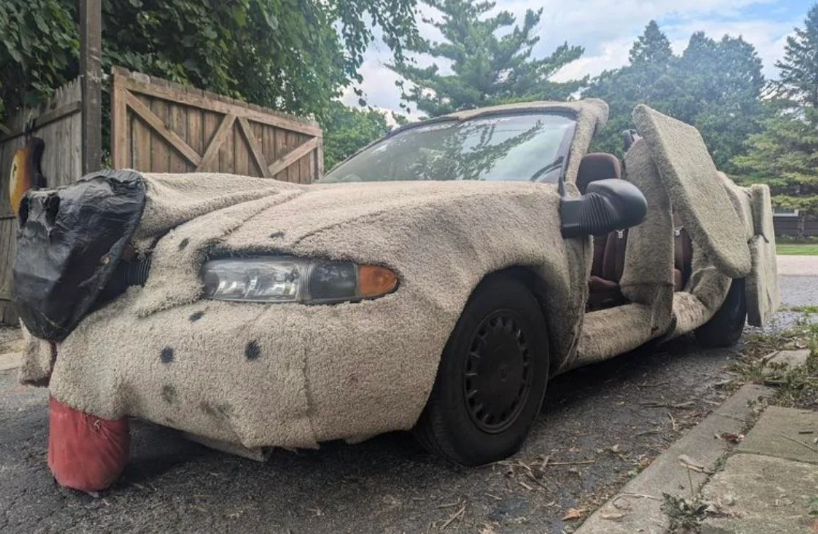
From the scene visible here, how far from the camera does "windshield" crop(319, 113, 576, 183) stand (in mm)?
2766

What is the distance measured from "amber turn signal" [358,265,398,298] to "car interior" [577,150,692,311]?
1888 millimetres

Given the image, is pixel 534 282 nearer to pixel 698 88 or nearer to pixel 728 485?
pixel 728 485

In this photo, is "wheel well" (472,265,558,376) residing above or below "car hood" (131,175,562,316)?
below

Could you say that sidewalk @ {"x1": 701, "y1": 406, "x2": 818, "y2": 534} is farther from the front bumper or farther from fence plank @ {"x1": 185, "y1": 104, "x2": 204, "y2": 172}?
fence plank @ {"x1": 185, "y1": 104, "x2": 204, "y2": 172}

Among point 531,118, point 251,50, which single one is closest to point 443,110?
point 251,50

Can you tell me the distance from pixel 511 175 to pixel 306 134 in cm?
432

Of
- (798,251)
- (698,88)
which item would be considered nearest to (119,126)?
(798,251)

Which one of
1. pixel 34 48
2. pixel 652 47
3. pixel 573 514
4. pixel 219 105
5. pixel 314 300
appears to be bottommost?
pixel 573 514

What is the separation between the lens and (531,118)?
3146 millimetres

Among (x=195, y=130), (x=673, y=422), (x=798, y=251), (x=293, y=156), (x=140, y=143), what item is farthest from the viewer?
(x=798, y=251)

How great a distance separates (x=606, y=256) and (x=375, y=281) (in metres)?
2.53

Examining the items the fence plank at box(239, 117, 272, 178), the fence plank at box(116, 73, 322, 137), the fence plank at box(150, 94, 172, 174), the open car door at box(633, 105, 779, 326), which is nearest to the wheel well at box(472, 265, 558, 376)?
the open car door at box(633, 105, 779, 326)

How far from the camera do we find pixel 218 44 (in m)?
6.09

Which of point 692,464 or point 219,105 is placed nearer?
point 692,464
